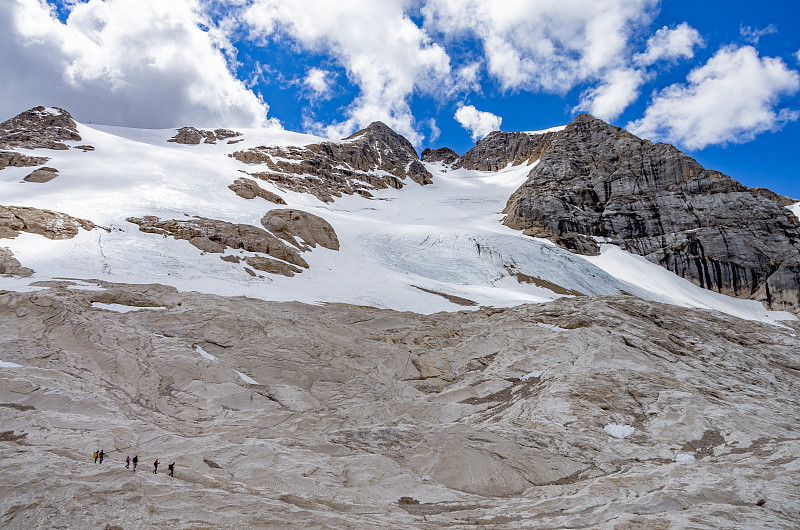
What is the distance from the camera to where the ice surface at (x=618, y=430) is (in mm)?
12820

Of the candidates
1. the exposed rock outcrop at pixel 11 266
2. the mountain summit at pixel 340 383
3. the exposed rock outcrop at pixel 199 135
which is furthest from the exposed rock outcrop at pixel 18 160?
the exposed rock outcrop at pixel 199 135

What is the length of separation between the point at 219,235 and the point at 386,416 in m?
23.6

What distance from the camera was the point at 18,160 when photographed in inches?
2040

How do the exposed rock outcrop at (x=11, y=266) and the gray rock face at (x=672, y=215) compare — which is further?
the gray rock face at (x=672, y=215)

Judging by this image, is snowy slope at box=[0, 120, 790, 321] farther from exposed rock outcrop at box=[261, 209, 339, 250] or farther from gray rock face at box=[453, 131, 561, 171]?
gray rock face at box=[453, 131, 561, 171]

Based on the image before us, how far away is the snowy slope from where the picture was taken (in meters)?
25.1

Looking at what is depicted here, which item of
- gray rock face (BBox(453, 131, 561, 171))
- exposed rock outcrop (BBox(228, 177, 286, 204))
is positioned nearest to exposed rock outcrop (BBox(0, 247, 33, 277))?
exposed rock outcrop (BBox(228, 177, 286, 204))

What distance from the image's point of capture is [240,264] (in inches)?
1161

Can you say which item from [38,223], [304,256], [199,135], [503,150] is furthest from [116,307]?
[503,150]

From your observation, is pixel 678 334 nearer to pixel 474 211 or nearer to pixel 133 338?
pixel 133 338

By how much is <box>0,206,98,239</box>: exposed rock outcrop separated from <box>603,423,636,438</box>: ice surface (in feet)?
107

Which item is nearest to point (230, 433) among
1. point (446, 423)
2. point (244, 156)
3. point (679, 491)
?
point (446, 423)

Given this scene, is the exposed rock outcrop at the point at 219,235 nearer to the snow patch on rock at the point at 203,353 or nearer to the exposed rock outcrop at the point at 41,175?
the snow patch on rock at the point at 203,353

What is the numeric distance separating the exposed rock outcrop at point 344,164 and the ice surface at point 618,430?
225ft
